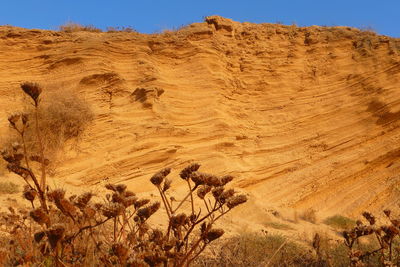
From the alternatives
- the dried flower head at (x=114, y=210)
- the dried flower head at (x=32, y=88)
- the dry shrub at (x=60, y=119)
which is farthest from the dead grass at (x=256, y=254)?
the dry shrub at (x=60, y=119)

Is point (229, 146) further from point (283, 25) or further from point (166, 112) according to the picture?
point (283, 25)

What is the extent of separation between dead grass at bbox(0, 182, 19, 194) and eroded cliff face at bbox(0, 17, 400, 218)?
6.44 feet

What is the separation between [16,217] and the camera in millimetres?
3924

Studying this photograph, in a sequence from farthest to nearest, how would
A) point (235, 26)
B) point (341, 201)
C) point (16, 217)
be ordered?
point (235, 26)
point (341, 201)
point (16, 217)

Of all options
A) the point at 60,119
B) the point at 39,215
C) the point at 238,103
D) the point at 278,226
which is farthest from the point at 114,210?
the point at 238,103

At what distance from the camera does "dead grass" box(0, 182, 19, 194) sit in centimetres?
912

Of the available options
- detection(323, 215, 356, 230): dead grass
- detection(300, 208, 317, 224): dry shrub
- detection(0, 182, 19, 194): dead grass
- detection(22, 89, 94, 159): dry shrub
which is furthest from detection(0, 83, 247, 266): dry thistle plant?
detection(22, 89, 94, 159): dry shrub

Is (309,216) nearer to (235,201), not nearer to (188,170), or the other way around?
(188,170)

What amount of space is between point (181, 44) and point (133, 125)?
171 inches

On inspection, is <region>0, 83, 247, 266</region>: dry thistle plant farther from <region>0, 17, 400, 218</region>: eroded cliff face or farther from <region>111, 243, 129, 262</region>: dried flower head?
<region>0, 17, 400, 218</region>: eroded cliff face

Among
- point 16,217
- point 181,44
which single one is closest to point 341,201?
point 181,44

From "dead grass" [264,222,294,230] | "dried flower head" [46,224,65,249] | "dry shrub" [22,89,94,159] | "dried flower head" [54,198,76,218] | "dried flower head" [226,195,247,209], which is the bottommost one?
"dead grass" [264,222,294,230]

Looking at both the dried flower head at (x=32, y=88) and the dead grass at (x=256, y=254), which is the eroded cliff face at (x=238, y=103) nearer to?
the dead grass at (x=256, y=254)

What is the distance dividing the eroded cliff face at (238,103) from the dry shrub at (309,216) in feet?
2.19
